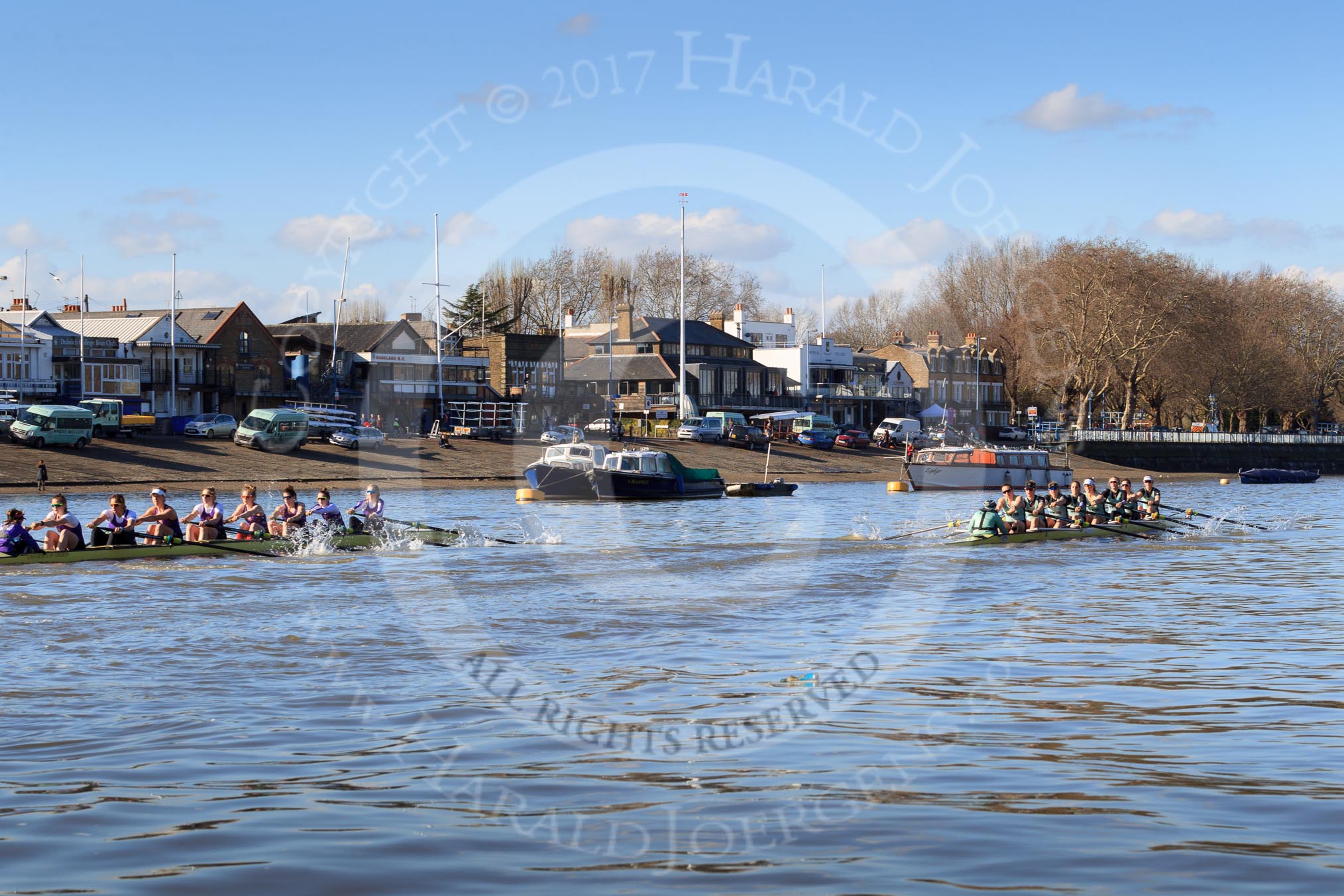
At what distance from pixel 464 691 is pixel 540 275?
104862 mm

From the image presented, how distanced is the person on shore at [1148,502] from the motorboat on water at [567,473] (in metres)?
19.4

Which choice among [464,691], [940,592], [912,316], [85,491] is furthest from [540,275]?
[464,691]

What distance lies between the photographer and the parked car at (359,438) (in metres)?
67.8

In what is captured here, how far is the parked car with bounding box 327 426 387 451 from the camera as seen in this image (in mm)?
67812

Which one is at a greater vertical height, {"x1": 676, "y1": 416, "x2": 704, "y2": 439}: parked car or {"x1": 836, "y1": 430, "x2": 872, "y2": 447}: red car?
{"x1": 676, "y1": 416, "x2": 704, "y2": 439}: parked car

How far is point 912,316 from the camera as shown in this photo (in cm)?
14962

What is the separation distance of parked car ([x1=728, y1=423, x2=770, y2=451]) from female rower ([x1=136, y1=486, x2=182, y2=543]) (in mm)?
55643

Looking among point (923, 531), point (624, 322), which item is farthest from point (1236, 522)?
point (624, 322)

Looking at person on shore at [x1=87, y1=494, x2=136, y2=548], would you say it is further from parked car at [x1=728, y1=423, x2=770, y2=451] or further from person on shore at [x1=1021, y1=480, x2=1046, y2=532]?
parked car at [x1=728, y1=423, x2=770, y2=451]

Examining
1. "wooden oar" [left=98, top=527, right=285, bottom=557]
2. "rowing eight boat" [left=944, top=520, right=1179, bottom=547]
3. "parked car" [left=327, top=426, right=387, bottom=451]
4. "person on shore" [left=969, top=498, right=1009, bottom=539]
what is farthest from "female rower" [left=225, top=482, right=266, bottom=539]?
"parked car" [left=327, top=426, right=387, bottom=451]

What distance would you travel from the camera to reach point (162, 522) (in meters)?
26.7

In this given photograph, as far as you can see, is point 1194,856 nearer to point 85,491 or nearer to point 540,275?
point 85,491

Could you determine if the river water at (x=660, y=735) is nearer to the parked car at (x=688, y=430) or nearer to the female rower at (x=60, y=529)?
the female rower at (x=60, y=529)

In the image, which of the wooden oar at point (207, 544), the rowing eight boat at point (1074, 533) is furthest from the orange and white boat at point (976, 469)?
the wooden oar at point (207, 544)
